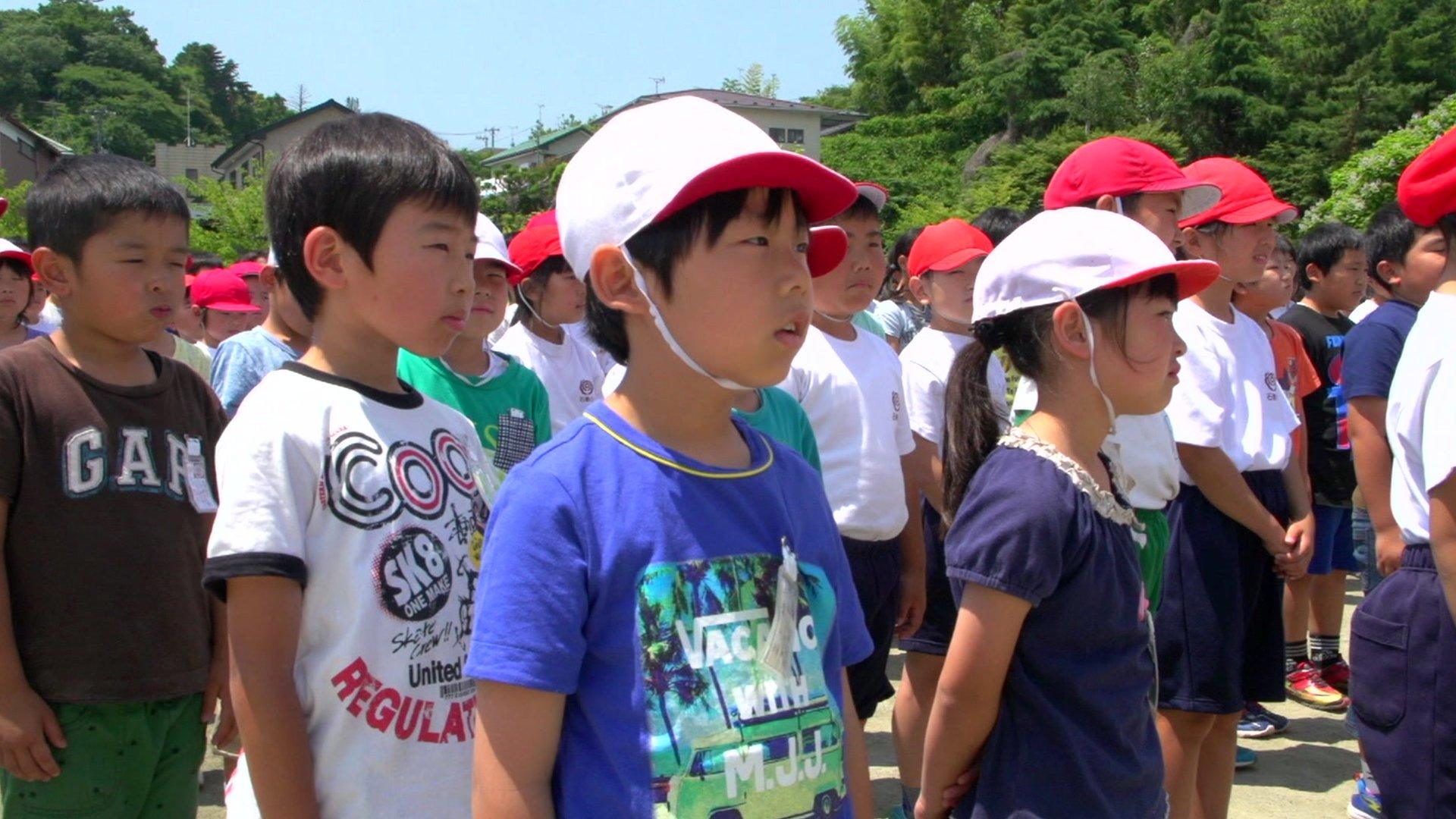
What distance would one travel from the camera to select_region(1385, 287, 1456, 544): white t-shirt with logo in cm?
224

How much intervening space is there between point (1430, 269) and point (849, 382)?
8.46ft

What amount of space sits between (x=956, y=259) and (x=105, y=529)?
329 cm

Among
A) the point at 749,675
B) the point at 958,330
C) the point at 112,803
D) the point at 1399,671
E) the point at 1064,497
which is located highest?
the point at 958,330

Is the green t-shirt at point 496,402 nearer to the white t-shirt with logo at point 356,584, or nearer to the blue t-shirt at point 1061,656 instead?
the white t-shirt with logo at point 356,584

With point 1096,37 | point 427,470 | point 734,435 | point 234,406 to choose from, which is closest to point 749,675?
point 734,435

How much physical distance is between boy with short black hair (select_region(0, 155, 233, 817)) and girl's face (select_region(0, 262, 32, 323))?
2617mm

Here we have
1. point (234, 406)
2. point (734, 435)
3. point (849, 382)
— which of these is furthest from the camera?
point (234, 406)

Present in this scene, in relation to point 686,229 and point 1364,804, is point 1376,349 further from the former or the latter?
point 686,229

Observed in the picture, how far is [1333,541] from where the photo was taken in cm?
612

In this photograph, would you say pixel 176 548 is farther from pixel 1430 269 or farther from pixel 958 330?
pixel 1430 269

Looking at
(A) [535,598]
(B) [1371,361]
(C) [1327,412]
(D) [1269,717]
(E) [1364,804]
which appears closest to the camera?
(A) [535,598]

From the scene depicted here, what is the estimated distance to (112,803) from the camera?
2396mm

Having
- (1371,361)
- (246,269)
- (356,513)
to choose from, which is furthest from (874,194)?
(246,269)

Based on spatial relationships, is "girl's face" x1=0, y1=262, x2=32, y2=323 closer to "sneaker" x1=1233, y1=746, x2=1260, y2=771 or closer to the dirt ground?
the dirt ground
